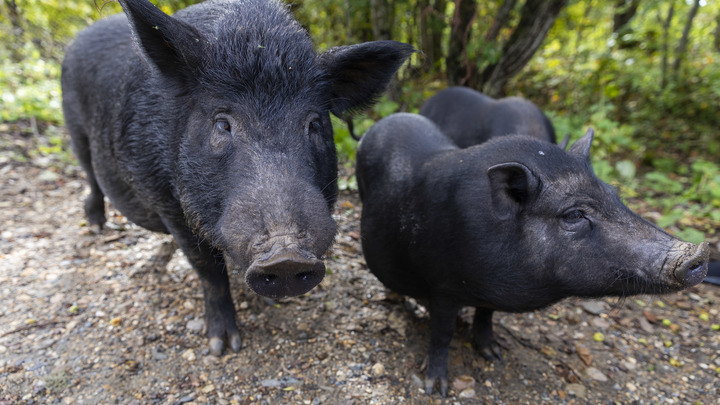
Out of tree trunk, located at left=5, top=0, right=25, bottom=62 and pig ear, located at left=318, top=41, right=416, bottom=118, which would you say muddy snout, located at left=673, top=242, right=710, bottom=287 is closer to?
pig ear, located at left=318, top=41, right=416, bottom=118

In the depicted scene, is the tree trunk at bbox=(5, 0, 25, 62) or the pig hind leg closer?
the pig hind leg

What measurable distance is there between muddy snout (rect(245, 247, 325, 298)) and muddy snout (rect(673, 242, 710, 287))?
1.65 m

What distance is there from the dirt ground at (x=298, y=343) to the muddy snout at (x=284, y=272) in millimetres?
1183

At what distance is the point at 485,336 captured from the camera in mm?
3506

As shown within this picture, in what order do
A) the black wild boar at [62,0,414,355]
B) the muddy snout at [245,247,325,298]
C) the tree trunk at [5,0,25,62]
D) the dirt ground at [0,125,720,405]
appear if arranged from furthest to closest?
the tree trunk at [5,0,25,62] → the dirt ground at [0,125,720,405] → the black wild boar at [62,0,414,355] → the muddy snout at [245,247,325,298]

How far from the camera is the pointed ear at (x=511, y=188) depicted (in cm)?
258

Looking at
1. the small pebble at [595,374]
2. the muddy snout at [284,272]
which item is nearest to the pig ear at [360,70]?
the muddy snout at [284,272]

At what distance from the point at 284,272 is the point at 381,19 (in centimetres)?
516

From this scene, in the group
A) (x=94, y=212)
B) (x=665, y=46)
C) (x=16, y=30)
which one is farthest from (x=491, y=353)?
(x=16, y=30)

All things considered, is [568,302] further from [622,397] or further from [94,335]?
[94,335]

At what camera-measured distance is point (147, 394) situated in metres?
2.91

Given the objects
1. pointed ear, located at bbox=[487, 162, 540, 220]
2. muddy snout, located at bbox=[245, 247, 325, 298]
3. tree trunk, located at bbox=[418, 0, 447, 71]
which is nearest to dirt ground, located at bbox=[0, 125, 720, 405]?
pointed ear, located at bbox=[487, 162, 540, 220]

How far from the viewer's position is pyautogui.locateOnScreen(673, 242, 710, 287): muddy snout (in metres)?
2.27

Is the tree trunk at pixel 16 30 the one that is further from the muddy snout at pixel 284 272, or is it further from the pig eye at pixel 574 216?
the pig eye at pixel 574 216
